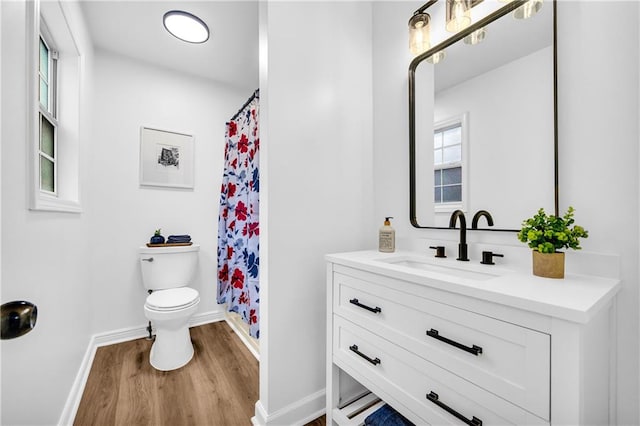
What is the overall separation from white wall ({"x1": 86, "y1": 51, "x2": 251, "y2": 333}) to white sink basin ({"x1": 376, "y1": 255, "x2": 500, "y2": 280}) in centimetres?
198

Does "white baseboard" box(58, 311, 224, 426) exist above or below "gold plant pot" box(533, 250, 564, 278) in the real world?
below

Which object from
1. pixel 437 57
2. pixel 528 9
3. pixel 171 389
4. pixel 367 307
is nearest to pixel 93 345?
pixel 171 389

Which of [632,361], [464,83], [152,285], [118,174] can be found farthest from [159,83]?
[632,361]

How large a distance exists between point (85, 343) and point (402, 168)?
2.46m

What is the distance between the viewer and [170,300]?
1.91 meters

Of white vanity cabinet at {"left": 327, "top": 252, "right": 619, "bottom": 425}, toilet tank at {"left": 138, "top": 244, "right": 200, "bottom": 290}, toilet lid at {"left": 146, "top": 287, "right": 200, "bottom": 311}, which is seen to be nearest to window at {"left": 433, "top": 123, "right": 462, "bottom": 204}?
white vanity cabinet at {"left": 327, "top": 252, "right": 619, "bottom": 425}

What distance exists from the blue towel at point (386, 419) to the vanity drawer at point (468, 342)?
1.33ft

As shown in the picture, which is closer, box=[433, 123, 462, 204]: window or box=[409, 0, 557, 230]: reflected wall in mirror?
box=[409, 0, 557, 230]: reflected wall in mirror

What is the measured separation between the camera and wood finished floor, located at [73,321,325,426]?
1409mm

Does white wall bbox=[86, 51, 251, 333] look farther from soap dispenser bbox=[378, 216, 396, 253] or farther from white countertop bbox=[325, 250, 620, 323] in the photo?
white countertop bbox=[325, 250, 620, 323]

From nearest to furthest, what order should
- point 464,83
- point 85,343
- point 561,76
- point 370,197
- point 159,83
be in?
point 561,76 < point 464,83 < point 370,197 < point 85,343 < point 159,83

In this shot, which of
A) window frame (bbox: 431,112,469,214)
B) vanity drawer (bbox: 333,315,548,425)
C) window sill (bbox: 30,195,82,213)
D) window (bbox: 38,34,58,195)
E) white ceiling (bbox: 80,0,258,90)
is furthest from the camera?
white ceiling (bbox: 80,0,258,90)

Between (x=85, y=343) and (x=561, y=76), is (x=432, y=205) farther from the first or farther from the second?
(x=85, y=343)

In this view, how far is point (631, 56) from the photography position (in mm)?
819
